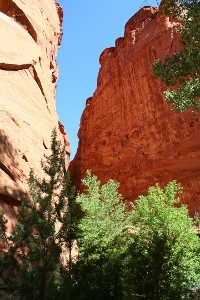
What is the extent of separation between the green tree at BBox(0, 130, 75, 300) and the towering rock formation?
4.35 feet

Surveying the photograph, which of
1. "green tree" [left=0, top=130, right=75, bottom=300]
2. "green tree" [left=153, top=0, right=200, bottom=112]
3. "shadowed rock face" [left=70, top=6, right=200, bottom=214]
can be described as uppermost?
"shadowed rock face" [left=70, top=6, right=200, bottom=214]

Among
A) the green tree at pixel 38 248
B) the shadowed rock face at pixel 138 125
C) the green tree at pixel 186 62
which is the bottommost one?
the green tree at pixel 38 248

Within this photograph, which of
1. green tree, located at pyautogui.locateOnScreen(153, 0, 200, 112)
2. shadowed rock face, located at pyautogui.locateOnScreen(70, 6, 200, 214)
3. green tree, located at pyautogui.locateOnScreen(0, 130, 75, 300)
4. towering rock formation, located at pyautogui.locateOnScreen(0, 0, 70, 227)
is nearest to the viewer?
green tree, located at pyautogui.locateOnScreen(0, 130, 75, 300)

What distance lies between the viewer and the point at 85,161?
117ft

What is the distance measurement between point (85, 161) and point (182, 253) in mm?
22335

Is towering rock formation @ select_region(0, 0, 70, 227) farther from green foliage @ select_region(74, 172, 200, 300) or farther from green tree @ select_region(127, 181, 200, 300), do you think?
green tree @ select_region(127, 181, 200, 300)

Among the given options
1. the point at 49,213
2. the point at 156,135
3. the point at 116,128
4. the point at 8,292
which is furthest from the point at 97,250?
the point at 116,128

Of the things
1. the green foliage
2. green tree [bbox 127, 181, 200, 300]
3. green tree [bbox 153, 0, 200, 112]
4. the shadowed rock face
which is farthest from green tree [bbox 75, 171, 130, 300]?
the shadowed rock face

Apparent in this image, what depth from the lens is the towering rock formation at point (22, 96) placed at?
12.7 metres

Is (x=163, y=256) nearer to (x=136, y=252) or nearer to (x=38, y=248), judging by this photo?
(x=136, y=252)

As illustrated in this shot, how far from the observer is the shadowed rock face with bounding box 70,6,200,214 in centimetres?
2884

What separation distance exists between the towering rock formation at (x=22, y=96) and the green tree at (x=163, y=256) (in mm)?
4791

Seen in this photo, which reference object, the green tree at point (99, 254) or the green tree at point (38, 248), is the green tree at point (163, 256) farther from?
the green tree at point (38, 248)

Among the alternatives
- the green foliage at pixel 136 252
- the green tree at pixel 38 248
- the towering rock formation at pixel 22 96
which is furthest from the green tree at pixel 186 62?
the towering rock formation at pixel 22 96
